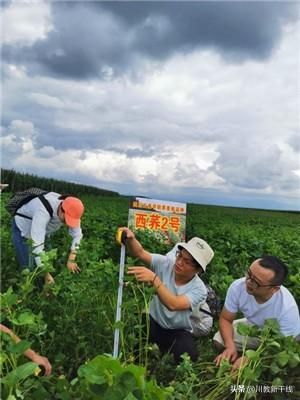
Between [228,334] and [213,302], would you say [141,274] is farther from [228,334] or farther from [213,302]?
[213,302]

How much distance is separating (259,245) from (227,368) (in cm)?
321

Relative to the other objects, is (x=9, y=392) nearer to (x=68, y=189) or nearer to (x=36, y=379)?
(x=36, y=379)

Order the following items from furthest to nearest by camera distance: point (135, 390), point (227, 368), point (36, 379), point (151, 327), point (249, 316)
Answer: point (151, 327), point (249, 316), point (227, 368), point (36, 379), point (135, 390)

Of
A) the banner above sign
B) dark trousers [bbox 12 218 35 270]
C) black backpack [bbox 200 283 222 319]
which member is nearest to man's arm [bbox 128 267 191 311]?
black backpack [bbox 200 283 222 319]

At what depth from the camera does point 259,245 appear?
546cm

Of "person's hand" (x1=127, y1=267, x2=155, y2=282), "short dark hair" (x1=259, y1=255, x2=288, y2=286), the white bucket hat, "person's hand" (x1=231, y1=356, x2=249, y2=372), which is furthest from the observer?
the white bucket hat

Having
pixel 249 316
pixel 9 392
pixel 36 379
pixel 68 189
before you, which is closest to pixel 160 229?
pixel 249 316

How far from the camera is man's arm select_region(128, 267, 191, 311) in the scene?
2566mm

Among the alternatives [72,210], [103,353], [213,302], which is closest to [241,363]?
[103,353]

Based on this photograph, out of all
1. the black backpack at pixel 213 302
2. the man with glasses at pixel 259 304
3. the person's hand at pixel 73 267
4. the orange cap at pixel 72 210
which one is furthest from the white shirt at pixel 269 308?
the orange cap at pixel 72 210

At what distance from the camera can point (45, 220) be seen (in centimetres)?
343

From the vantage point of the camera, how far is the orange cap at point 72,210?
348 cm

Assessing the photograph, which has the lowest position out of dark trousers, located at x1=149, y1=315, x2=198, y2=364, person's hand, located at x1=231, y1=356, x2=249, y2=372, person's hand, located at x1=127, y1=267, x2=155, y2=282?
dark trousers, located at x1=149, y1=315, x2=198, y2=364

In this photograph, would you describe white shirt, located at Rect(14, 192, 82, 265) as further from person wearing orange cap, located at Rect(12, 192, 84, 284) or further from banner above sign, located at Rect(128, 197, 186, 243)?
banner above sign, located at Rect(128, 197, 186, 243)
